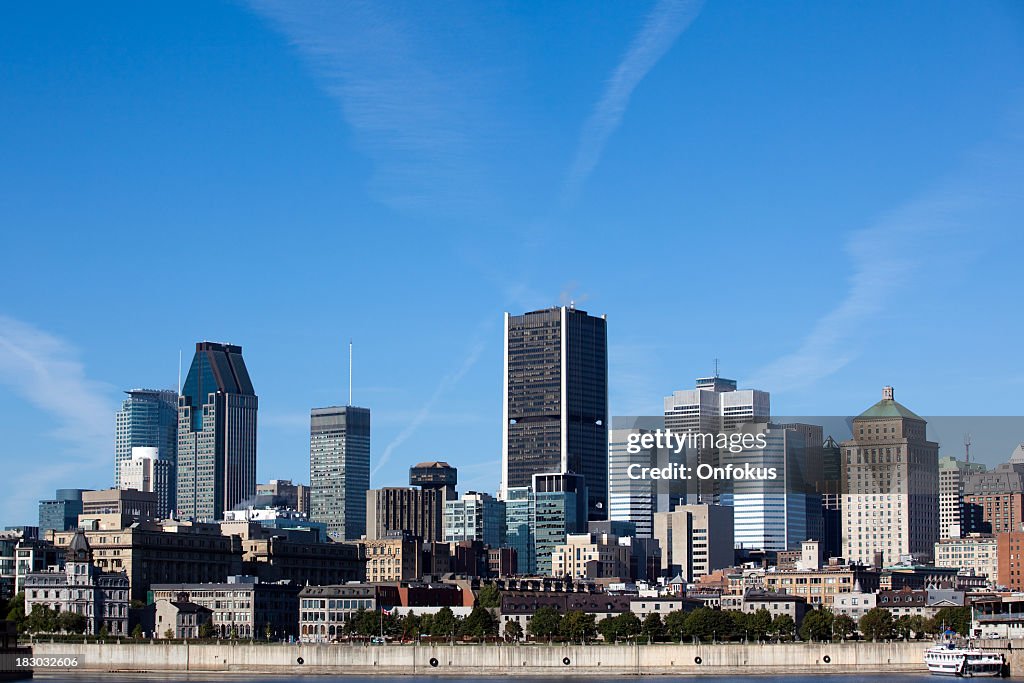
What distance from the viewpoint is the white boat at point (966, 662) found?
579 feet

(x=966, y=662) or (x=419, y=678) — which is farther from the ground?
(x=966, y=662)

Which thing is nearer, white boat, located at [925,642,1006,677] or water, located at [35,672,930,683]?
white boat, located at [925,642,1006,677]

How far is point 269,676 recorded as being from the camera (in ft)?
647

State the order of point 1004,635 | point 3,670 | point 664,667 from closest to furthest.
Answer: point 3,670, point 1004,635, point 664,667

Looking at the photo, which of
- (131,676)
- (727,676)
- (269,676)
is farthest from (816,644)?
(131,676)

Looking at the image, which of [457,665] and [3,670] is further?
[457,665]

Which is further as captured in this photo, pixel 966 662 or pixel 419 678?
pixel 419 678

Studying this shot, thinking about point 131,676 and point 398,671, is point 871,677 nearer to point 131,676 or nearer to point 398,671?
point 398,671

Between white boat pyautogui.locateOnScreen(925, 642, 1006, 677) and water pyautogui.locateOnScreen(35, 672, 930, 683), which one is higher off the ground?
white boat pyautogui.locateOnScreen(925, 642, 1006, 677)

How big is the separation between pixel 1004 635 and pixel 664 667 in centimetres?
3304

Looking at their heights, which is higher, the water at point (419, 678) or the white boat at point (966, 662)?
the white boat at point (966, 662)

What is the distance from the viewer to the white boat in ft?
579

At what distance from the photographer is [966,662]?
6973 inches

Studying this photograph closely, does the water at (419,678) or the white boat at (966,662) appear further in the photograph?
the water at (419,678)
